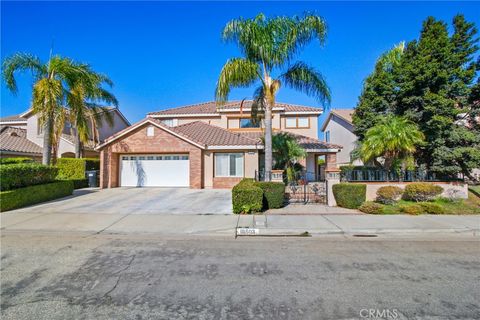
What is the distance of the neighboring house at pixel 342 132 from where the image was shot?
25.0m

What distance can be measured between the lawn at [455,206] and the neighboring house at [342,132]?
13.0 metres

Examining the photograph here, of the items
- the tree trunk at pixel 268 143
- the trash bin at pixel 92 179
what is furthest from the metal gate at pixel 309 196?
the trash bin at pixel 92 179

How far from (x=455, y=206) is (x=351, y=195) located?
14.5 ft

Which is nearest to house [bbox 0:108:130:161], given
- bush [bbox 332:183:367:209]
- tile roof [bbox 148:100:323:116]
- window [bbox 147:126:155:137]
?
window [bbox 147:126:155:137]

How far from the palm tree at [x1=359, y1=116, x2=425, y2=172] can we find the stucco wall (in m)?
12.6

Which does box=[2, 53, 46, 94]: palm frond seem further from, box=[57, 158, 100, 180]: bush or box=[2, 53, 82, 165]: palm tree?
box=[57, 158, 100, 180]: bush

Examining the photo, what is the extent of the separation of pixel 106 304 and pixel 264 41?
36.6 feet

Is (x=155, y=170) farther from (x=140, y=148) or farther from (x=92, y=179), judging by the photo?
(x=92, y=179)

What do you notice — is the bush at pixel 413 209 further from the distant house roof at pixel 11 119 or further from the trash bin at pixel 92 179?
the distant house roof at pixel 11 119

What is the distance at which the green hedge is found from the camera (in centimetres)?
955

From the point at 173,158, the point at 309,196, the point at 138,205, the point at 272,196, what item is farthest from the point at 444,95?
the point at 173,158

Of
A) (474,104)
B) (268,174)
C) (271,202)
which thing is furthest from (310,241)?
(474,104)

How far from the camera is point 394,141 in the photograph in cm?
1109

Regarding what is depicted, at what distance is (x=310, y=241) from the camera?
6254 mm
